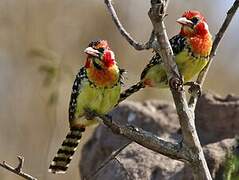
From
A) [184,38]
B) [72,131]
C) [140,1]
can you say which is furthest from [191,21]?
[140,1]

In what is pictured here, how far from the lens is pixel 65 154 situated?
223 inches

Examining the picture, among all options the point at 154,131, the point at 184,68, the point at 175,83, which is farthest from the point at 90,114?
the point at 175,83

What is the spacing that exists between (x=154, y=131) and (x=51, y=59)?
4.85 ft

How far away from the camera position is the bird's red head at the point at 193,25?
5.77m

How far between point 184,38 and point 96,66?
623mm

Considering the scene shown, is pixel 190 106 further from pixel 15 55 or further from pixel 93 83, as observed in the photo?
pixel 15 55

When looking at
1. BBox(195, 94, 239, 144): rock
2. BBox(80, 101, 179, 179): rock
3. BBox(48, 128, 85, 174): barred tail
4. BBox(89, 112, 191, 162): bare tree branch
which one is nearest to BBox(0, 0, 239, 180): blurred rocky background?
BBox(80, 101, 179, 179): rock

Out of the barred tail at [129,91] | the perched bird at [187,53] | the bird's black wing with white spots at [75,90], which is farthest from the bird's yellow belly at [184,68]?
the bird's black wing with white spots at [75,90]

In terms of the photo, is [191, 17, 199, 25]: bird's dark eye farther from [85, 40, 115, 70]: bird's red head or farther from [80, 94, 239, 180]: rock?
[80, 94, 239, 180]: rock

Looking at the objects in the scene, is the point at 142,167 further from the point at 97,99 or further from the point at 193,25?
the point at 193,25

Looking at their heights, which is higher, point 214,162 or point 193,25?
point 193,25

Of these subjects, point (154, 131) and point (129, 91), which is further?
point (154, 131)

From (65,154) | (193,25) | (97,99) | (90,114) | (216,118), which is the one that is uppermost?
(193,25)

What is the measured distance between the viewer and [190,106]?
444 cm
